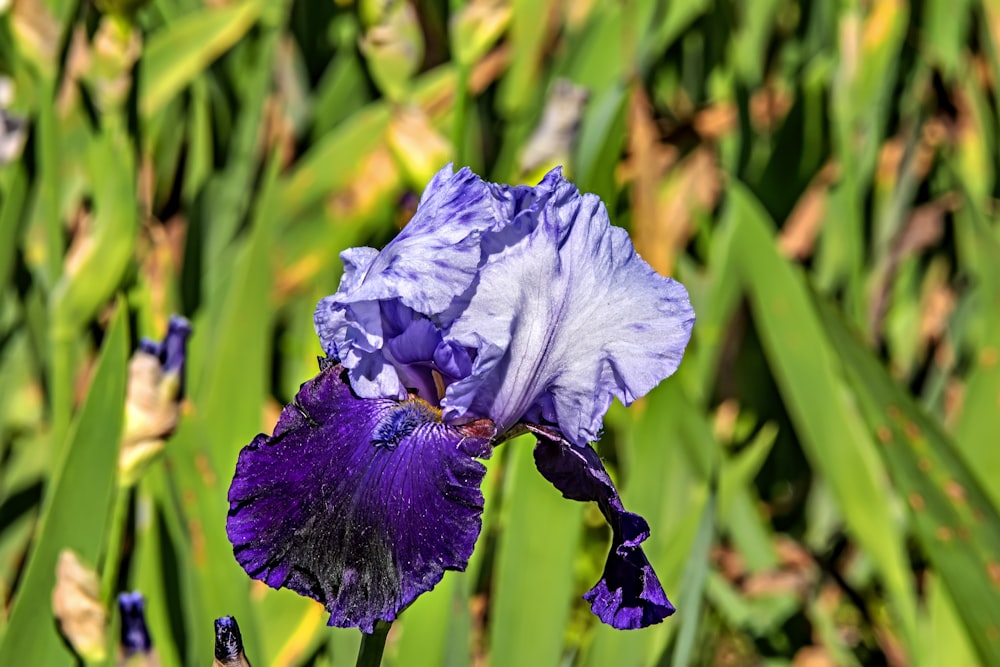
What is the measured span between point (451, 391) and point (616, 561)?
14 centimetres

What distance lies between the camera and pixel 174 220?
1523 millimetres

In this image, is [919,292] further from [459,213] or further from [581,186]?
[459,213]

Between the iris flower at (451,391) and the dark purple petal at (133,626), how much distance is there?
30 centimetres

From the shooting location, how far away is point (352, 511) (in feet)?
1.78

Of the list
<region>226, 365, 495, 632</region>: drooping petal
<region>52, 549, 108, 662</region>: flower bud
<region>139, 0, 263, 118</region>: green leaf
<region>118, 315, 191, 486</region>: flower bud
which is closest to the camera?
<region>226, 365, 495, 632</region>: drooping petal

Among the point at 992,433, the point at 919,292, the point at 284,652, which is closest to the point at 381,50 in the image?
the point at 284,652

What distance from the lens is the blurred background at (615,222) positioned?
913 millimetres

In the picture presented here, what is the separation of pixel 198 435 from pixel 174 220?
68cm

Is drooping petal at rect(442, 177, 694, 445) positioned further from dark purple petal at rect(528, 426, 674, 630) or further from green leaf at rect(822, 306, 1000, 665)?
green leaf at rect(822, 306, 1000, 665)

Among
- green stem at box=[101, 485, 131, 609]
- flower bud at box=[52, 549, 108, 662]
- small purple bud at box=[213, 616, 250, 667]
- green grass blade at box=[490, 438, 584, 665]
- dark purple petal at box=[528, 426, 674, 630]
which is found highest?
small purple bud at box=[213, 616, 250, 667]

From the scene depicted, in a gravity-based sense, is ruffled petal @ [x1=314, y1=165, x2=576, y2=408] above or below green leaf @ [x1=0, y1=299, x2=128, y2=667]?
above

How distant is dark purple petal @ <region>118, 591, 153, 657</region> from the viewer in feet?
2.60

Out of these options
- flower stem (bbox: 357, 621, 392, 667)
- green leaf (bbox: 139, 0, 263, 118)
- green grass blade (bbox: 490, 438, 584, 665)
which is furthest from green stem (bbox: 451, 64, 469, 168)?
flower stem (bbox: 357, 621, 392, 667)

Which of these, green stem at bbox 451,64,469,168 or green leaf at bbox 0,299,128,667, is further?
green stem at bbox 451,64,469,168
